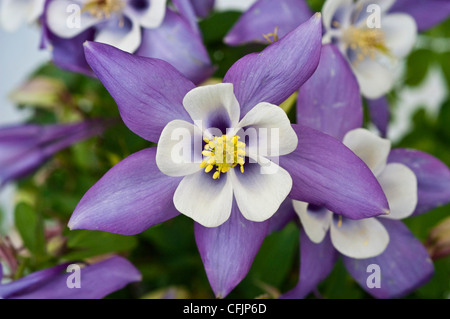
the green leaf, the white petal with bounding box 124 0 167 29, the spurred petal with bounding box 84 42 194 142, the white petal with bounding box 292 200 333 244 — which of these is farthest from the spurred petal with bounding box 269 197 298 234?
the green leaf

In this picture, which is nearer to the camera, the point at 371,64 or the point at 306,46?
the point at 306,46

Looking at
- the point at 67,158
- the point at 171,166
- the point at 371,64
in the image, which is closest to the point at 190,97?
the point at 171,166

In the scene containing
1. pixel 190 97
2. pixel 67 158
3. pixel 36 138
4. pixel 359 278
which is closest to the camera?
pixel 190 97

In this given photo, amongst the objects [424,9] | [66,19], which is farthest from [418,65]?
[66,19]

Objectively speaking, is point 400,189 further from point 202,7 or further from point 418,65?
point 418,65

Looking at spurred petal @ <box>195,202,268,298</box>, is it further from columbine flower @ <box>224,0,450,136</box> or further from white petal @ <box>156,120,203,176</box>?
columbine flower @ <box>224,0,450,136</box>

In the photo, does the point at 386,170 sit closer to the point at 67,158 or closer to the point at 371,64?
the point at 371,64

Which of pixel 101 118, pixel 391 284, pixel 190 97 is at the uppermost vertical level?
pixel 190 97
